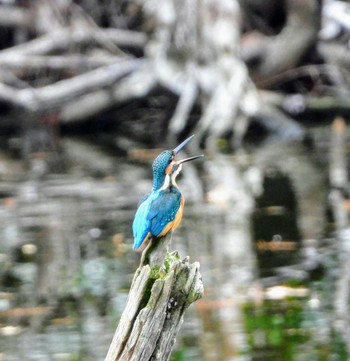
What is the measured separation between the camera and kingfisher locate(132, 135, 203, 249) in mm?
4145

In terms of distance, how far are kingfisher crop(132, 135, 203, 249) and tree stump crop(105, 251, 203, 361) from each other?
0.58 metres

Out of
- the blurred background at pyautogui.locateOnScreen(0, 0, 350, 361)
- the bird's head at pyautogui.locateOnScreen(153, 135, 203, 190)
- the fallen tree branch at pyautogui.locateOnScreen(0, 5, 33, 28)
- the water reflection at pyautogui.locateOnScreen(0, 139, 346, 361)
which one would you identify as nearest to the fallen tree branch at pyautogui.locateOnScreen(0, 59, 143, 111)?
the blurred background at pyautogui.locateOnScreen(0, 0, 350, 361)

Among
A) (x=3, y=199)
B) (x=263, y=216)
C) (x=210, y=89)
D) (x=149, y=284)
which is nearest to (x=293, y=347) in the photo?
(x=149, y=284)

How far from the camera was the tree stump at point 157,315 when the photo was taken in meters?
3.48

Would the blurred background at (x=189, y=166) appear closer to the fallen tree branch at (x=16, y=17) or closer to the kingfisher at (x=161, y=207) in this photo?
the fallen tree branch at (x=16, y=17)

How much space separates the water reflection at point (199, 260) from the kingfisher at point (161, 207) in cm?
195

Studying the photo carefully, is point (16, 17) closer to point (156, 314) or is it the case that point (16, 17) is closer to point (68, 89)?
point (68, 89)

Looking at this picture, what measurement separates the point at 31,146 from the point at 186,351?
9564 mm

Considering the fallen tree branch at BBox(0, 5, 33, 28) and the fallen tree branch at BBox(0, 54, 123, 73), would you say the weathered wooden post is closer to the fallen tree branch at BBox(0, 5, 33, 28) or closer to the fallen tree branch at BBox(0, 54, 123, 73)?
the fallen tree branch at BBox(0, 54, 123, 73)

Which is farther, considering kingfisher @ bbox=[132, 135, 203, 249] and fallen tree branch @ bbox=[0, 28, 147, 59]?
fallen tree branch @ bbox=[0, 28, 147, 59]

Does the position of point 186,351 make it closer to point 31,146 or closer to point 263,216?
point 263,216

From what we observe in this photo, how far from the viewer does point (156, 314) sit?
348 cm

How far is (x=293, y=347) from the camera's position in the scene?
20.3 feet

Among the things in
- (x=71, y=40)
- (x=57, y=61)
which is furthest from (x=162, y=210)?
(x=71, y=40)
